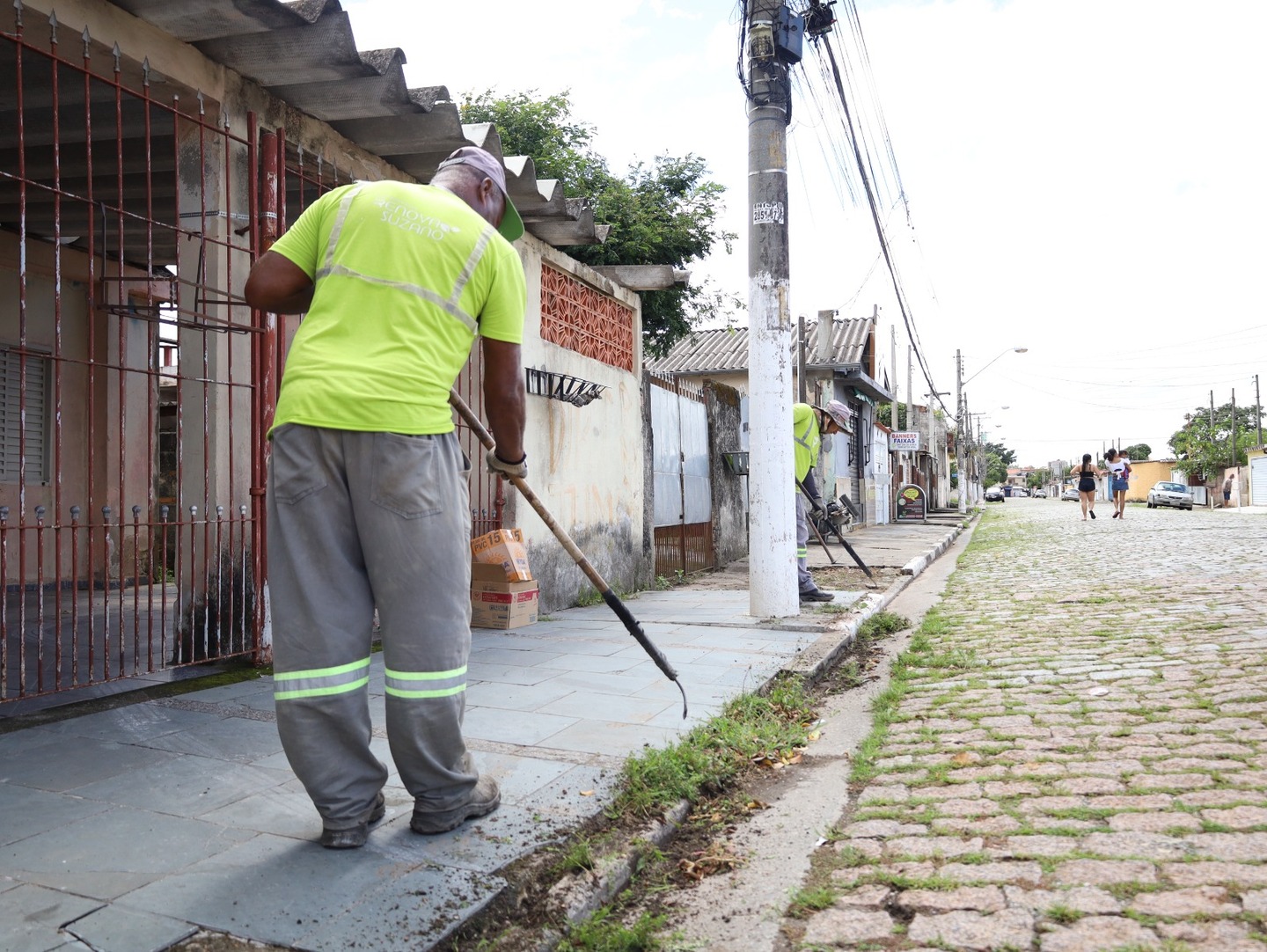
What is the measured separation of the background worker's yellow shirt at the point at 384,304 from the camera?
2594 millimetres

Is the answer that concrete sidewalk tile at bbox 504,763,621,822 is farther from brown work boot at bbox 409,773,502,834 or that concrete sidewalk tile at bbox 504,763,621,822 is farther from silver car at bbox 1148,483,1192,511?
silver car at bbox 1148,483,1192,511

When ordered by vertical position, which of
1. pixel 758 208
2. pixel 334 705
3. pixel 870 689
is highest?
pixel 758 208

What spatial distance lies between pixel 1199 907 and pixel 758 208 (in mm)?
5676

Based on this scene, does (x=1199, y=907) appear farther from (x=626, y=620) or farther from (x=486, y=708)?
(x=486, y=708)

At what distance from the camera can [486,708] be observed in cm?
433

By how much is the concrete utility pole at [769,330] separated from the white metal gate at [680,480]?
309cm

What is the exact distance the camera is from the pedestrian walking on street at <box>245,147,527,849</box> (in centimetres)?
258

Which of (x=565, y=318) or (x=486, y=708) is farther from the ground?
(x=565, y=318)

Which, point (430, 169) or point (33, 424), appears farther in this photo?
point (33, 424)

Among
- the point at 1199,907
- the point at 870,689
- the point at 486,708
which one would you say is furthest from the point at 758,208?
the point at 1199,907

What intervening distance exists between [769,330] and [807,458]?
192cm

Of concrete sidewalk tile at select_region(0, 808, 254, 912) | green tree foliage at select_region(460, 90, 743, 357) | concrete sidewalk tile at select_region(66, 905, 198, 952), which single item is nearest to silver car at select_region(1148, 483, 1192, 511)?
green tree foliage at select_region(460, 90, 743, 357)

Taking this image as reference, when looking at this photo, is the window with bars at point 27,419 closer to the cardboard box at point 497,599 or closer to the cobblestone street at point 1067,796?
the cardboard box at point 497,599

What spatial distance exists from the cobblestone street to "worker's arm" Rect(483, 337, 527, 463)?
1.59 metres
